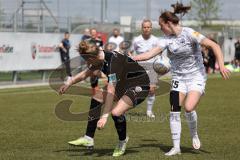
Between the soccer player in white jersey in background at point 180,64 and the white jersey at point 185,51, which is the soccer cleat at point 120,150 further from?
the white jersey at point 185,51

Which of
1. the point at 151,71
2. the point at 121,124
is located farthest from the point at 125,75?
the point at 151,71

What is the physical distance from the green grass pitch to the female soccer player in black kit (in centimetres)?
57

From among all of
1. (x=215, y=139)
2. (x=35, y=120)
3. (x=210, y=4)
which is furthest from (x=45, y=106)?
(x=210, y=4)

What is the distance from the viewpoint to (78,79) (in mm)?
9812

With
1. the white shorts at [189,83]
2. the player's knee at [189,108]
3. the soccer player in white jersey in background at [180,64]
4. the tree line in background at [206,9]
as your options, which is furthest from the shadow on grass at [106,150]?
the tree line in background at [206,9]

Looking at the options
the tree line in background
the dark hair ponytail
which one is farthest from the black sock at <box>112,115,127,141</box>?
the tree line in background

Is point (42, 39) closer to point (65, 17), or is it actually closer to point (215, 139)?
point (65, 17)

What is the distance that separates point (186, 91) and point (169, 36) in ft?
2.98

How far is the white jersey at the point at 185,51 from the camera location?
9461 mm

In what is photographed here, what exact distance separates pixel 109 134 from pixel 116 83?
3.02 metres

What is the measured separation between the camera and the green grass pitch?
960 cm

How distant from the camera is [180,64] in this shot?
9.71 m

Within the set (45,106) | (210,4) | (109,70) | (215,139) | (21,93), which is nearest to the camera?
(109,70)

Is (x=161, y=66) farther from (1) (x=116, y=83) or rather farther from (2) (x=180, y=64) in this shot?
(1) (x=116, y=83)
